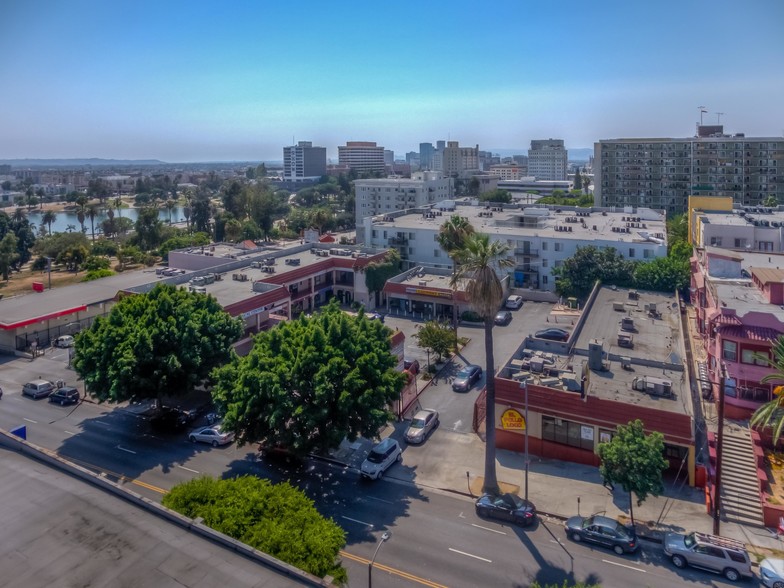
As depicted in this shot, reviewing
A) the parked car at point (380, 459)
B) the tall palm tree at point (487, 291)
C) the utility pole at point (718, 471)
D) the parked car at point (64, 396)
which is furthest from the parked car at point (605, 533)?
the parked car at point (64, 396)

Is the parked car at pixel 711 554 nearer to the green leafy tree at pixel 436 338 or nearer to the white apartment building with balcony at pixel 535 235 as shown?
the green leafy tree at pixel 436 338

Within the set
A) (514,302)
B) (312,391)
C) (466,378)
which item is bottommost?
(466,378)

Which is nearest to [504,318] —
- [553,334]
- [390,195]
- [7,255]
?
[553,334]

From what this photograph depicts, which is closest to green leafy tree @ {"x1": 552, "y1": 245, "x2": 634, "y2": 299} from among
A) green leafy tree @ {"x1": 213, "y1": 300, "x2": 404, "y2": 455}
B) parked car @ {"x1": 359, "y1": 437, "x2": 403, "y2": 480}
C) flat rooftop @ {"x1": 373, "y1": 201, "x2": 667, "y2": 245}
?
flat rooftop @ {"x1": 373, "y1": 201, "x2": 667, "y2": 245}

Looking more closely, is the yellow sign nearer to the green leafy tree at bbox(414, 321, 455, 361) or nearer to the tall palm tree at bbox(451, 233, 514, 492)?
the tall palm tree at bbox(451, 233, 514, 492)

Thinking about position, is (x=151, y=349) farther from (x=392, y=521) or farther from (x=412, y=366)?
(x=412, y=366)

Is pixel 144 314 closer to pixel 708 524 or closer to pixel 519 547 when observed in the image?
pixel 519 547
